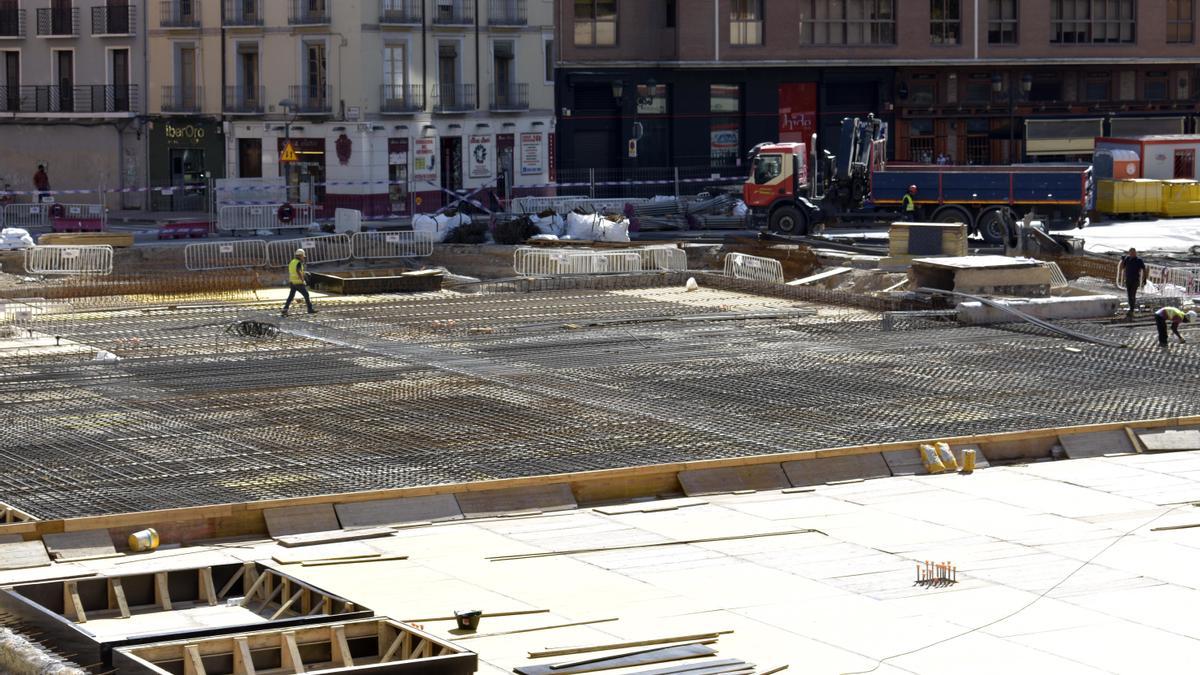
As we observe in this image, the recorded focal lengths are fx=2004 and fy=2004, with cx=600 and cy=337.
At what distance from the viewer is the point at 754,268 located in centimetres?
4625

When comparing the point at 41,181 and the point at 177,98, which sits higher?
the point at 177,98

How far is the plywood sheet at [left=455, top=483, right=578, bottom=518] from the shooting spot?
22.9 metres

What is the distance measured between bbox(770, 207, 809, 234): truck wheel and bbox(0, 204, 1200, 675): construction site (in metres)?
11.5

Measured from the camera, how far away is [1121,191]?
59781 millimetres

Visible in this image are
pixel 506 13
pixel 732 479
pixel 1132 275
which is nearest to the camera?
pixel 732 479

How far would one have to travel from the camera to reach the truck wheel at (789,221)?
177ft

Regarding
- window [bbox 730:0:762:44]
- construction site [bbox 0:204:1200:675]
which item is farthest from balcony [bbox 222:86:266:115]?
construction site [bbox 0:204:1200:675]

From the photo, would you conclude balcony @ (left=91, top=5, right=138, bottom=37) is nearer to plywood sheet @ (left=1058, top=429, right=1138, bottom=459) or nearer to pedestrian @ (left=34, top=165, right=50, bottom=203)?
pedestrian @ (left=34, top=165, right=50, bottom=203)

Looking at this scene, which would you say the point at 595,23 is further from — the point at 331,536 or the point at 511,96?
the point at 331,536

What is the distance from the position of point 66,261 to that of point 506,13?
20958 mm

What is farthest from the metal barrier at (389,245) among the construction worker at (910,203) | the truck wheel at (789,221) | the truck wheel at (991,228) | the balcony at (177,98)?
the truck wheel at (991,228)

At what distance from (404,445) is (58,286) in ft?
66.1

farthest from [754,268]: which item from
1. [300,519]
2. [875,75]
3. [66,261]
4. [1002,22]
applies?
[1002,22]

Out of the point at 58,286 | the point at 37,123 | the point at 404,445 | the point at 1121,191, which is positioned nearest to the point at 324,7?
the point at 37,123
